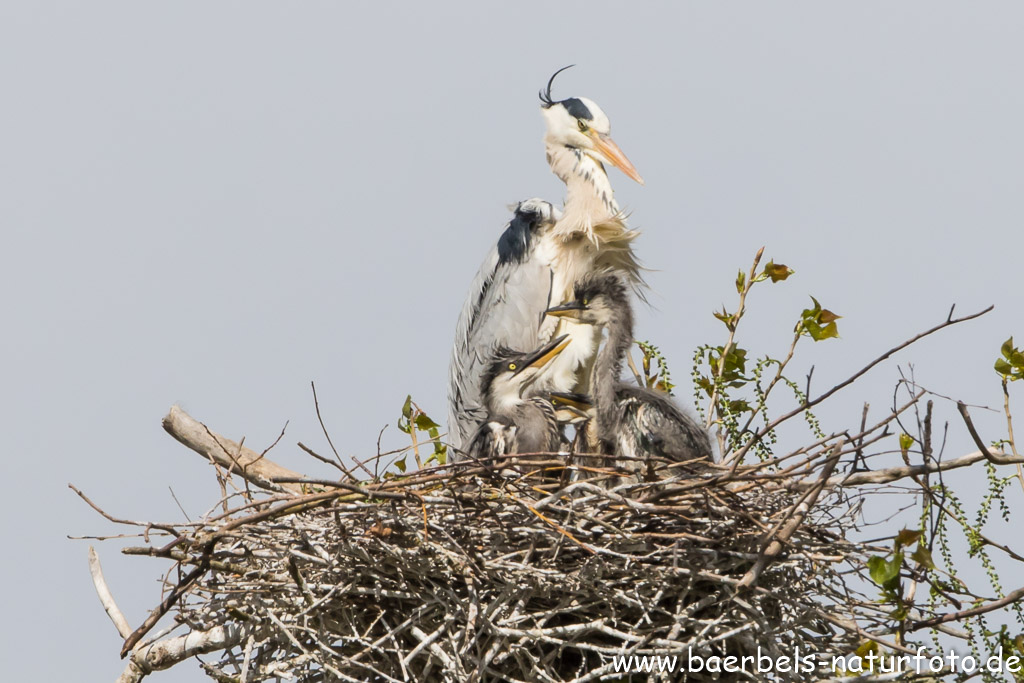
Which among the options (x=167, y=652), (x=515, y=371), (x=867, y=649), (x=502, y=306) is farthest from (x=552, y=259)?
(x=867, y=649)

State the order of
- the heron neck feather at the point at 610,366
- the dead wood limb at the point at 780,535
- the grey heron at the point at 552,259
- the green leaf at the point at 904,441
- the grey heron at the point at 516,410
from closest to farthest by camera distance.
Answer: the dead wood limb at the point at 780,535, the green leaf at the point at 904,441, the heron neck feather at the point at 610,366, the grey heron at the point at 516,410, the grey heron at the point at 552,259

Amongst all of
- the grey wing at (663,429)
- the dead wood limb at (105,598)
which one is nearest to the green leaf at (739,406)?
the grey wing at (663,429)

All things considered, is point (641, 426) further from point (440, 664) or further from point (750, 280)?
point (440, 664)

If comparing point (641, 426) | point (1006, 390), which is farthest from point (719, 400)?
point (1006, 390)

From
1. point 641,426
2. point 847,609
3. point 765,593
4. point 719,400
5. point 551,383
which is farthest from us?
point 551,383

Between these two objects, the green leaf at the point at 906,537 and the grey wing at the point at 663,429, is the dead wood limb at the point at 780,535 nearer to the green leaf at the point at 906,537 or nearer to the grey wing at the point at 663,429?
the green leaf at the point at 906,537

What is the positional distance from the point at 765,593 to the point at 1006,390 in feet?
3.72

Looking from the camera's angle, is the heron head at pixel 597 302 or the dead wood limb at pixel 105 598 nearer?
the dead wood limb at pixel 105 598

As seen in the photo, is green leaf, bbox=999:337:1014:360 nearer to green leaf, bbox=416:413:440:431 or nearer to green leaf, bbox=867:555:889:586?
green leaf, bbox=867:555:889:586

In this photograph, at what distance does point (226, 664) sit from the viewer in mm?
3785

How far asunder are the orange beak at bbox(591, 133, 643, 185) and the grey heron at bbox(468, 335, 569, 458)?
974 millimetres

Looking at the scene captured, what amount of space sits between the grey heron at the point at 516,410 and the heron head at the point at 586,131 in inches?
41.6

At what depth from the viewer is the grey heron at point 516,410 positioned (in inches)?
184

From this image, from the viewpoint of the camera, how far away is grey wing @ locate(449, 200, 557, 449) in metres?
5.48
